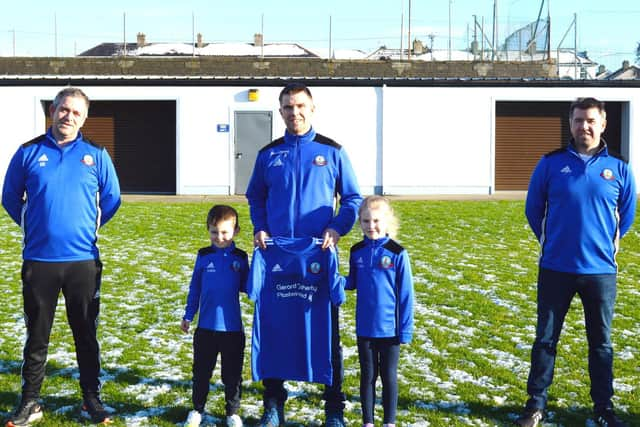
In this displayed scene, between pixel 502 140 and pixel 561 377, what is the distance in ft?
62.6

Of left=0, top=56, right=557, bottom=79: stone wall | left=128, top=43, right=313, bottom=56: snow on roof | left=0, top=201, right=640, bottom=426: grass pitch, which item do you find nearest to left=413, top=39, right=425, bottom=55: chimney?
left=128, top=43, right=313, bottom=56: snow on roof

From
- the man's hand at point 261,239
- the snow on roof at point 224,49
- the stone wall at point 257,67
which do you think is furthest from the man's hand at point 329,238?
the snow on roof at point 224,49

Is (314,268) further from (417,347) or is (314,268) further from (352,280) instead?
(417,347)

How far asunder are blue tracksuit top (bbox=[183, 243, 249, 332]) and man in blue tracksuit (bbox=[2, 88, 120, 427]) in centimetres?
65

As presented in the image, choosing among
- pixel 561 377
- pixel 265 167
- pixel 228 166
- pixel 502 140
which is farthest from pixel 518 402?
pixel 502 140

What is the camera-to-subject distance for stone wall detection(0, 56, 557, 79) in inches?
1212

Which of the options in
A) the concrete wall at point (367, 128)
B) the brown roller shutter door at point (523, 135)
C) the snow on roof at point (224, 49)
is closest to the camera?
the concrete wall at point (367, 128)

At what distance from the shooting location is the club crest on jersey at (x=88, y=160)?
4.61 metres

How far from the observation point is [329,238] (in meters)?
4.54

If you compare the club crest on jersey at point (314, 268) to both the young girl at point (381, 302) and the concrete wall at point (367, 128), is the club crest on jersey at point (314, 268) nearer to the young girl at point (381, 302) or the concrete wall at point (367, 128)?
the young girl at point (381, 302)

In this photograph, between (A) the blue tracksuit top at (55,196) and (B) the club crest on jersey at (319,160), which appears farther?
(B) the club crest on jersey at (319,160)

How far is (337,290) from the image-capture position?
4.55 metres

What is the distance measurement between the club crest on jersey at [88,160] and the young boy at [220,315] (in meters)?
0.78

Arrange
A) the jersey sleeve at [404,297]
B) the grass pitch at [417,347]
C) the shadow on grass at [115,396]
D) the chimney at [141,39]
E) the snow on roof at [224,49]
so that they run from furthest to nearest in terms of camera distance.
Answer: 1. the chimney at [141,39]
2. the snow on roof at [224,49]
3. the grass pitch at [417,347]
4. the shadow on grass at [115,396]
5. the jersey sleeve at [404,297]
